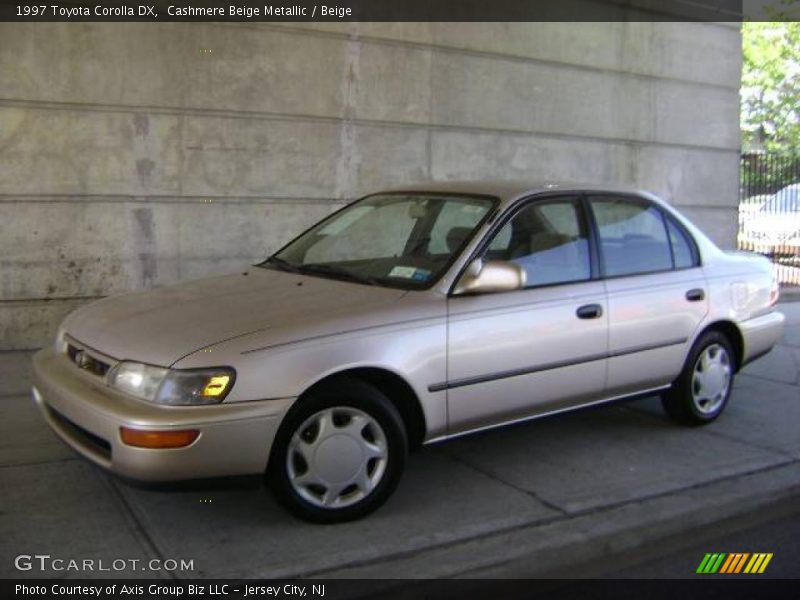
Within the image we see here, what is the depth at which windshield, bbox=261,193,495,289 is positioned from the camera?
437 centimetres

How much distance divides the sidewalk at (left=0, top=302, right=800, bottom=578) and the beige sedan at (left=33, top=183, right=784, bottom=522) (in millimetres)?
207

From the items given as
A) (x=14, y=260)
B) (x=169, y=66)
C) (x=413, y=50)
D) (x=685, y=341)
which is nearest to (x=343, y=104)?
(x=413, y=50)

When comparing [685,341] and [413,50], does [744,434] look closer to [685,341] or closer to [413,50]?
[685,341]

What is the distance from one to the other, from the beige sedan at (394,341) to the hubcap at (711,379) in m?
0.01

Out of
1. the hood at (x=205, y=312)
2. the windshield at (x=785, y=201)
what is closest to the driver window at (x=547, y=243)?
the hood at (x=205, y=312)

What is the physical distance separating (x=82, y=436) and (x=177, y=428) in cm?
62

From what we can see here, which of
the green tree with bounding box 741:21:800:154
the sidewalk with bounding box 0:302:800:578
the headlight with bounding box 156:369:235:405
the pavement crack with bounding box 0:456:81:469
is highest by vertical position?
the green tree with bounding box 741:21:800:154

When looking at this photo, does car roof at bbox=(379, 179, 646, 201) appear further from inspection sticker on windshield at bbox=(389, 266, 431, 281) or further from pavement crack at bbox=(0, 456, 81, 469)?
pavement crack at bbox=(0, 456, 81, 469)

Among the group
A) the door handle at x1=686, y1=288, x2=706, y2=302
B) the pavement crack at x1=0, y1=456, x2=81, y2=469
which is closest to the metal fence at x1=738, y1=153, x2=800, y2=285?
the door handle at x1=686, y1=288, x2=706, y2=302

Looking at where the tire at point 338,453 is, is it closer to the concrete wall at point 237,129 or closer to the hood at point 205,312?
the hood at point 205,312

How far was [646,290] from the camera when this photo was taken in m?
5.00

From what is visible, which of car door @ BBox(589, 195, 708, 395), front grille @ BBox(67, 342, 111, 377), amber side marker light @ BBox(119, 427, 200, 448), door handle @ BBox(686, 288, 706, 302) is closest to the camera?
amber side marker light @ BBox(119, 427, 200, 448)

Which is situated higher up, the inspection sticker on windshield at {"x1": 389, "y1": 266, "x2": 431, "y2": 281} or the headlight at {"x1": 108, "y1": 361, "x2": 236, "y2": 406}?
the inspection sticker on windshield at {"x1": 389, "y1": 266, "x2": 431, "y2": 281}

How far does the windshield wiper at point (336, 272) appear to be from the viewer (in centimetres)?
434
